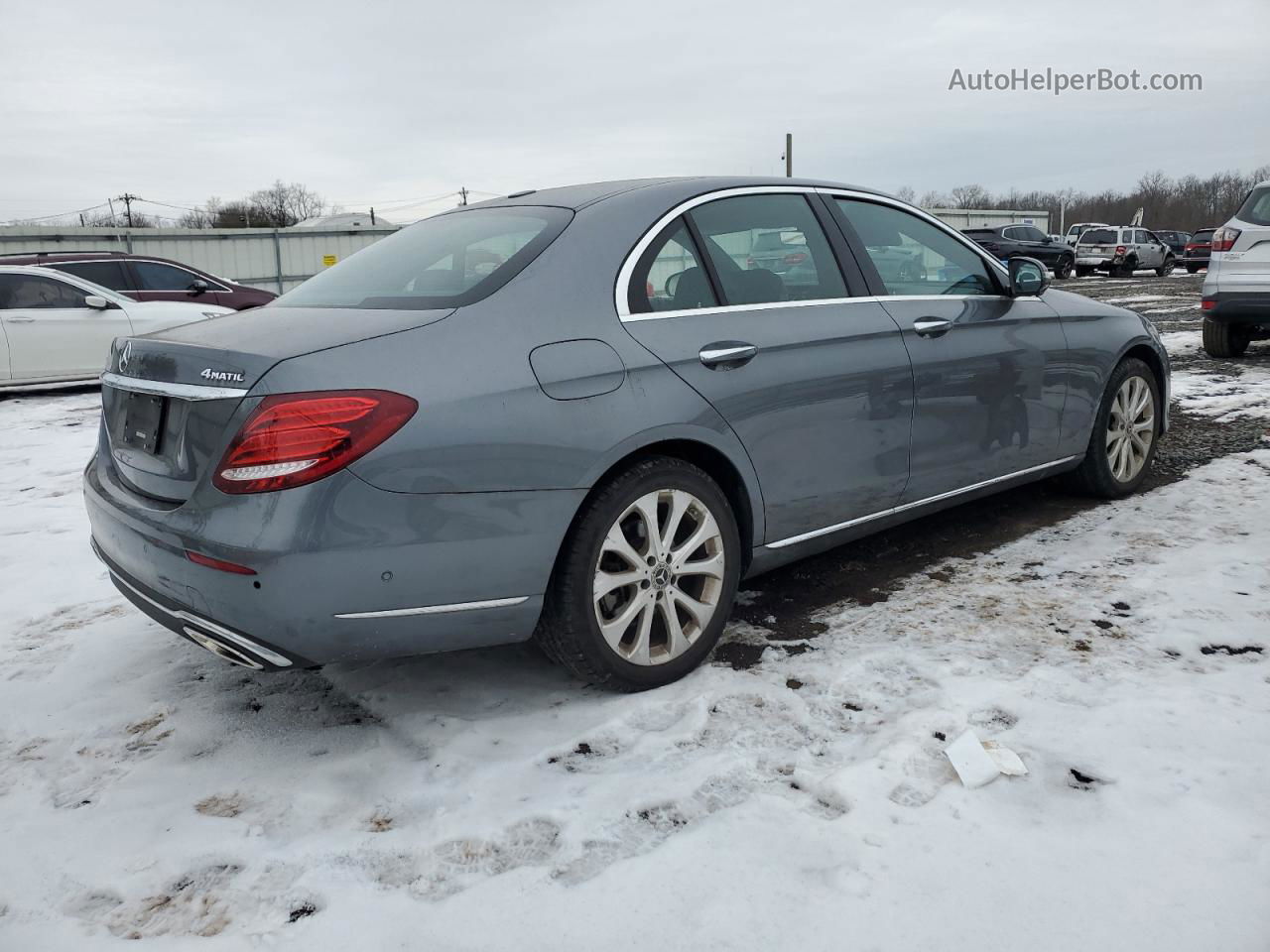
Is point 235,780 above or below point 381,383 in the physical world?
below

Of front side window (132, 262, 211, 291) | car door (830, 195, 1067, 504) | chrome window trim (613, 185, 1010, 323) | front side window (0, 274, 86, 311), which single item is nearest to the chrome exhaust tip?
chrome window trim (613, 185, 1010, 323)

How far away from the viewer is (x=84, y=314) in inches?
396

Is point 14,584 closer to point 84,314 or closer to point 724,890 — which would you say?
point 724,890

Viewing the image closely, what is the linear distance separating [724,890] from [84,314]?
10291mm

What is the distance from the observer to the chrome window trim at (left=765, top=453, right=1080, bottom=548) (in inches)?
130

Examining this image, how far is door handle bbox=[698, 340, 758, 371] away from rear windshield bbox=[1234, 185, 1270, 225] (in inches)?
310

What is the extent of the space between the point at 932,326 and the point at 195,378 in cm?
258

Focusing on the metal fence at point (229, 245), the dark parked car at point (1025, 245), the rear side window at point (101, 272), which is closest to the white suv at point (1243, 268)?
the rear side window at point (101, 272)

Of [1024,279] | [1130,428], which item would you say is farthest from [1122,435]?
[1024,279]

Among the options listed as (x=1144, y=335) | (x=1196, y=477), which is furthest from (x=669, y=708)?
(x=1196, y=477)

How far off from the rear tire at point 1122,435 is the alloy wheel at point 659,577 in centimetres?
257

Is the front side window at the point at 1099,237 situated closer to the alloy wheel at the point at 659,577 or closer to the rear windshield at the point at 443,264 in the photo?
the rear windshield at the point at 443,264

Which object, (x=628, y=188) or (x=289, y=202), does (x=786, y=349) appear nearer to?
(x=628, y=188)

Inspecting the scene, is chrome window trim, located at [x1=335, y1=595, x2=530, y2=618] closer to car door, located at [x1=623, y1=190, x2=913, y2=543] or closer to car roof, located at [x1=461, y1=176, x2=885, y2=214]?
car door, located at [x1=623, y1=190, x2=913, y2=543]
